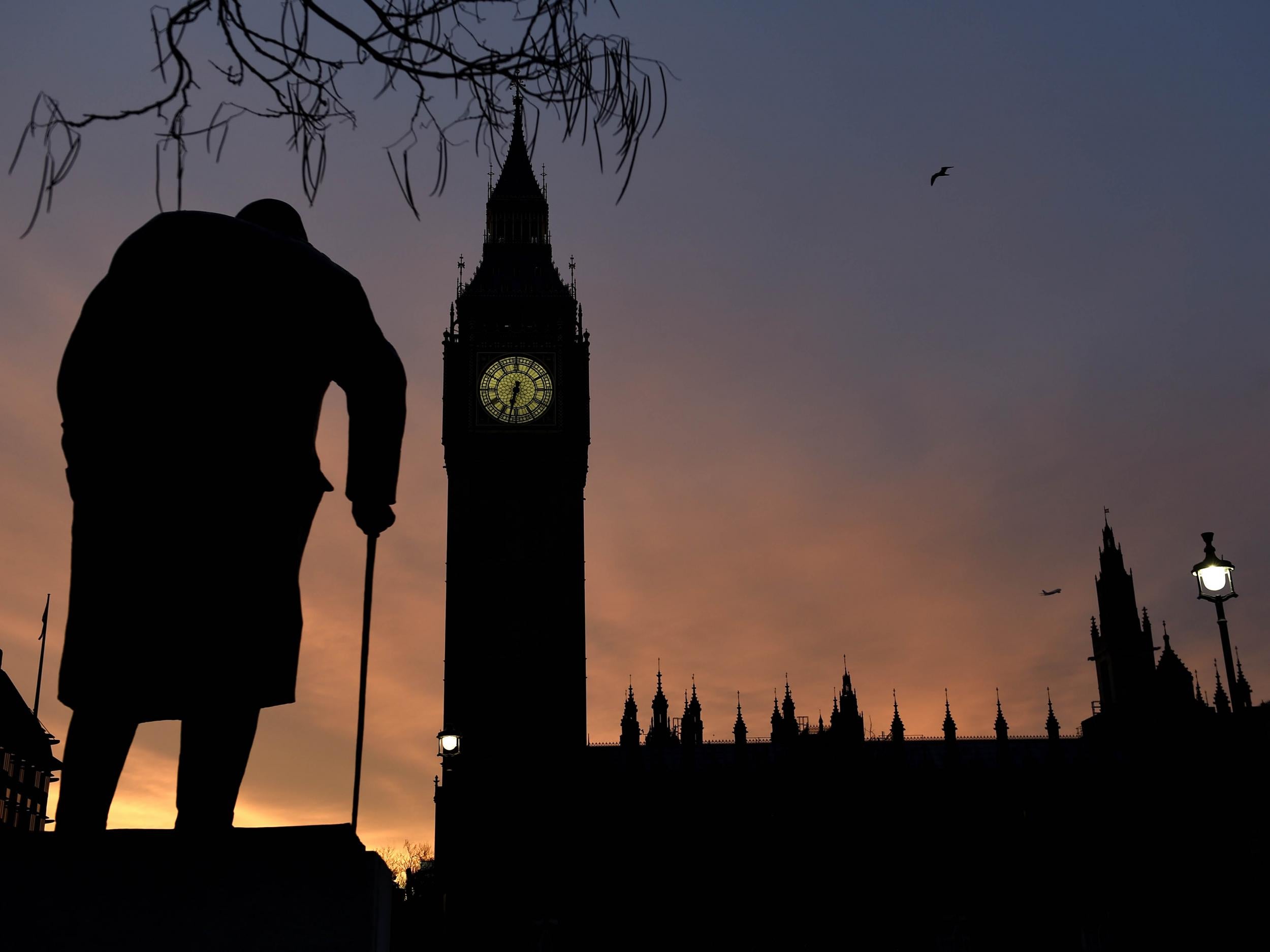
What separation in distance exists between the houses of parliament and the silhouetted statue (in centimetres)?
5593

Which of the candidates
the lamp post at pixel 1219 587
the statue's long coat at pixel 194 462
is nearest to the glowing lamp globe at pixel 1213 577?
the lamp post at pixel 1219 587

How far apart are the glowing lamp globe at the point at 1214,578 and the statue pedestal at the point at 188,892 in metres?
15.9

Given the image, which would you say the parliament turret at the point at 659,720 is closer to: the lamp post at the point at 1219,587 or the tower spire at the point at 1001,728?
the tower spire at the point at 1001,728

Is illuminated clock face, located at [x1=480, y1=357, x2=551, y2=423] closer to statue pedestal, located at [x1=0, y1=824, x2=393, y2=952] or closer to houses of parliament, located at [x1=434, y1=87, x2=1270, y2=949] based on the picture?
houses of parliament, located at [x1=434, y1=87, x2=1270, y2=949]

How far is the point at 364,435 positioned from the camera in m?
5.36

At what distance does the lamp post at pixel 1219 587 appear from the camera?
1762 centimetres

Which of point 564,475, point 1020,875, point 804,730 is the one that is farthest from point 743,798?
point 564,475

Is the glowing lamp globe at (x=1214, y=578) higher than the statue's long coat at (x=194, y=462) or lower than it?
higher

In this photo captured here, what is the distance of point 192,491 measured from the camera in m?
4.73

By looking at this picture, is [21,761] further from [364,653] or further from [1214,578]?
[364,653]

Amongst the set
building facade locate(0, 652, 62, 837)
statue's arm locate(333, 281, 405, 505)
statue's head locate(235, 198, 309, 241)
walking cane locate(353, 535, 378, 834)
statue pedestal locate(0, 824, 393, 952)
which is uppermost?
building facade locate(0, 652, 62, 837)

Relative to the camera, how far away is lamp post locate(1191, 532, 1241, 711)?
17625 millimetres

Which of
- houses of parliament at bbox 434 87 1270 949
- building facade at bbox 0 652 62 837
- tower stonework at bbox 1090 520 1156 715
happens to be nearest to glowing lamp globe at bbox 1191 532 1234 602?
houses of parliament at bbox 434 87 1270 949

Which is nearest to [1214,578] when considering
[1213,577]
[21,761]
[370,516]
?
[1213,577]
